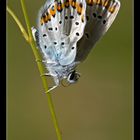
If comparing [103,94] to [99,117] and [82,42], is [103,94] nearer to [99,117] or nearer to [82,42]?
[99,117]

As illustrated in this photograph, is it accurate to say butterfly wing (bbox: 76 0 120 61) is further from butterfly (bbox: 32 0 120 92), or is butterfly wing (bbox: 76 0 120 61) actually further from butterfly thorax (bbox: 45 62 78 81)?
butterfly thorax (bbox: 45 62 78 81)

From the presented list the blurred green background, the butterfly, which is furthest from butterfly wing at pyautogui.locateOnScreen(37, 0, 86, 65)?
the blurred green background

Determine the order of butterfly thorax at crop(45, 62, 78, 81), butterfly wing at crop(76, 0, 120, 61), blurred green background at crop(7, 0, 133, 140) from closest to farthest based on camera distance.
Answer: butterfly wing at crop(76, 0, 120, 61), butterfly thorax at crop(45, 62, 78, 81), blurred green background at crop(7, 0, 133, 140)

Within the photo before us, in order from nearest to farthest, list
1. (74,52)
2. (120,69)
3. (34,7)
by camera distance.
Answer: (74,52)
(34,7)
(120,69)

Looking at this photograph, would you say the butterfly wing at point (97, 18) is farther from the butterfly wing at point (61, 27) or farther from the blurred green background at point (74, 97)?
the blurred green background at point (74, 97)

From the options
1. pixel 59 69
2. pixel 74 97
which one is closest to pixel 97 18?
pixel 59 69

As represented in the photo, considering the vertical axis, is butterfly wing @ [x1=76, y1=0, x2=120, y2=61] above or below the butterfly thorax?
above

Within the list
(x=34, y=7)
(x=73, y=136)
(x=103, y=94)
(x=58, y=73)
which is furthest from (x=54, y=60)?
(x=103, y=94)
